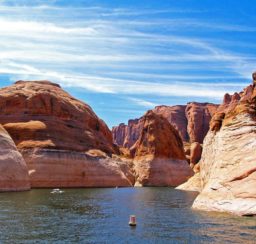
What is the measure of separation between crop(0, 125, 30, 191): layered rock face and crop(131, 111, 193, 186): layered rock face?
66.2 metres

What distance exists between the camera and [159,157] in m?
164

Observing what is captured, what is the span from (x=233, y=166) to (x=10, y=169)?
4997 centimetres

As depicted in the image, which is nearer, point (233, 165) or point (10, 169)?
point (233, 165)

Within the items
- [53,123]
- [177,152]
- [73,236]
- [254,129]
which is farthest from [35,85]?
[73,236]

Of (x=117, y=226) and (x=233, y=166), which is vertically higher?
(x=233, y=166)

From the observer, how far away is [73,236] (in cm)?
3775

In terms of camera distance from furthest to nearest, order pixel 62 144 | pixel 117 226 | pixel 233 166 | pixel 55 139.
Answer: pixel 55 139 → pixel 62 144 → pixel 233 166 → pixel 117 226

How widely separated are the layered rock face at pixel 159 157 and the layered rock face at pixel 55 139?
905 centimetres

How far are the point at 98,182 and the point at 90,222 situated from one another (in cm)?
8072

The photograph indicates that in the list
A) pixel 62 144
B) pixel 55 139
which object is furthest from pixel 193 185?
pixel 55 139

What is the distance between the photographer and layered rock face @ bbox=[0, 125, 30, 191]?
3435 inches

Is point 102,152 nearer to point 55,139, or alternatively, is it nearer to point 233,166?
point 55,139

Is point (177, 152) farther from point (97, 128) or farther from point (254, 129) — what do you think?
point (254, 129)

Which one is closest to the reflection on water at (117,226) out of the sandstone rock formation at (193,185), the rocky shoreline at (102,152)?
the rocky shoreline at (102,152)
